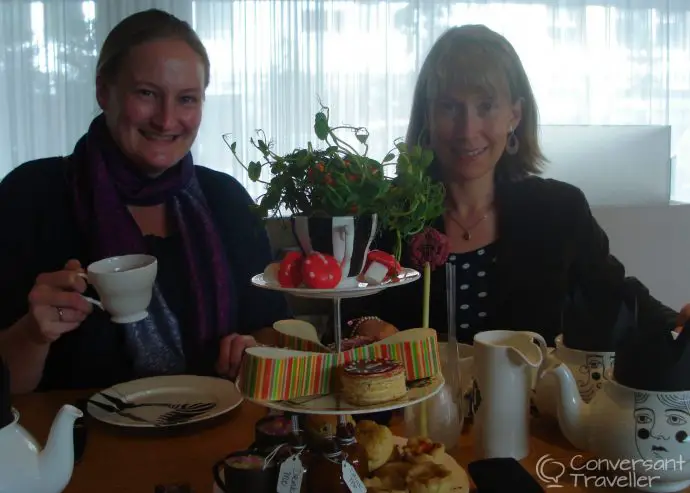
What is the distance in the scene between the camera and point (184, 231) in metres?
1.50

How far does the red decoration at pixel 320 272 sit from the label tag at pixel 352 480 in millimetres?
194

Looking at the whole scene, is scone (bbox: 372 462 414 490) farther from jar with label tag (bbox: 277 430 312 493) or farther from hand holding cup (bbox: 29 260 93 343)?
hand holding cup (bbox: 29 260 93 343)

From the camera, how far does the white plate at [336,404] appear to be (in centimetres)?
70

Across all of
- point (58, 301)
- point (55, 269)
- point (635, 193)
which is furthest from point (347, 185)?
point (635, 193)

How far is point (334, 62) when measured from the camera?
366 centimetres

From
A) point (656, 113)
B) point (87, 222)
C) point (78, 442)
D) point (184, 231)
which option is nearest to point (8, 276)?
point (87, 222)

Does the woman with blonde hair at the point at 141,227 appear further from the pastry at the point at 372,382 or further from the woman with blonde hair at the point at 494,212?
the pastry at the point at 372,382

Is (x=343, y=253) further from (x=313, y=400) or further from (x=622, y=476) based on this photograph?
(x=622, y=476)

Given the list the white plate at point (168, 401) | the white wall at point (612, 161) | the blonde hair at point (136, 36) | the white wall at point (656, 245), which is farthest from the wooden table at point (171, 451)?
the white wall at point (612, 161)

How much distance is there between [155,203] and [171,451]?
2.38ft

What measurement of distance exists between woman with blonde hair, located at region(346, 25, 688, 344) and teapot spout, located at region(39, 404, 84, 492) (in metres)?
0.79

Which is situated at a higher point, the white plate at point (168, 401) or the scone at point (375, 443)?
the scone at point (375, 443)

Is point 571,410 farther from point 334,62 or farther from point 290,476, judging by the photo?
point 334,62

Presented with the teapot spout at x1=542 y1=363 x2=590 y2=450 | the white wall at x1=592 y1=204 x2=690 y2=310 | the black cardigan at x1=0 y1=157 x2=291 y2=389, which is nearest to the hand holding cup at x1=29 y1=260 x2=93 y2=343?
the black cardigan at x1=0 y1=157 x2=291 y2=389
